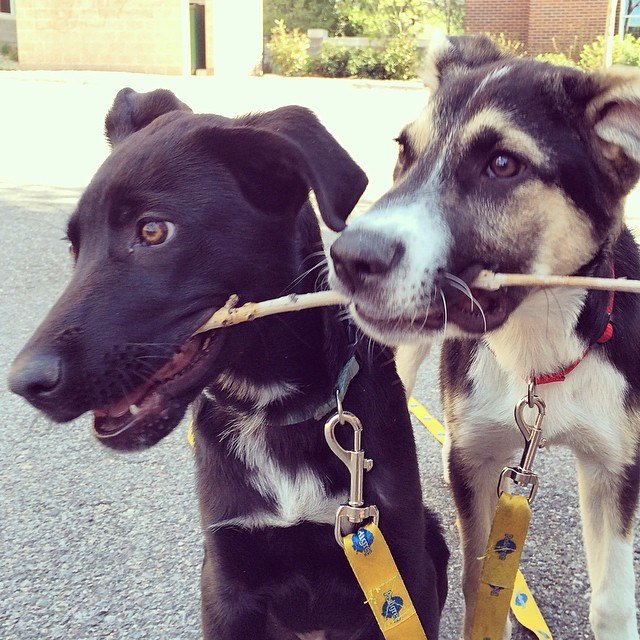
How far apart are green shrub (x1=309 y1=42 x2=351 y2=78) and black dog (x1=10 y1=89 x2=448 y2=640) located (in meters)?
27.2

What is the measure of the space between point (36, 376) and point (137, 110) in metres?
1.06

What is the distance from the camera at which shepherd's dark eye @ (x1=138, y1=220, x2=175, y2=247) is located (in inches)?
72.9

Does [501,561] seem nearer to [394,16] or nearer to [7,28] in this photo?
[394,16]

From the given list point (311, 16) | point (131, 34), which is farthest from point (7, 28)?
point (311, 16)

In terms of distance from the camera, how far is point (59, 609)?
2664mm

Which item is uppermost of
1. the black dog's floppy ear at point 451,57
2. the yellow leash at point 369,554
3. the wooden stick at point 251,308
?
the black dog's floppy ear at point 451,57

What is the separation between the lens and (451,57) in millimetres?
2859

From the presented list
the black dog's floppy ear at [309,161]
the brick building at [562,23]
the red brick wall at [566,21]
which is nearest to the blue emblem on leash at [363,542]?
the black dog's floppy ear at [309,161]

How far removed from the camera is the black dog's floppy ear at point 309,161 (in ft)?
6.08

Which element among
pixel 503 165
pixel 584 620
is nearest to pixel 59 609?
A: pixel 584 620

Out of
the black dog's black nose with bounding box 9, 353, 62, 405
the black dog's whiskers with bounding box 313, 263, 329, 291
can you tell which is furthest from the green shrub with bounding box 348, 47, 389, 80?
the black dog's black nose with bounding box 9, 353, 62, 405

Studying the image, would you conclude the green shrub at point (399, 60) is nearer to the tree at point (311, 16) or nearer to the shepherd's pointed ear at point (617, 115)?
the tree at point (311, 16)

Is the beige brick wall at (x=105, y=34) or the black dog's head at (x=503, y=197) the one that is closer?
the black dog's head at (x=503, y=197)

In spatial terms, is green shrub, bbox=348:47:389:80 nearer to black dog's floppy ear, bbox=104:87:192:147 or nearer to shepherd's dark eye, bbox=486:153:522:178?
black dog's floppy ear, bbox=104:87:192:147
